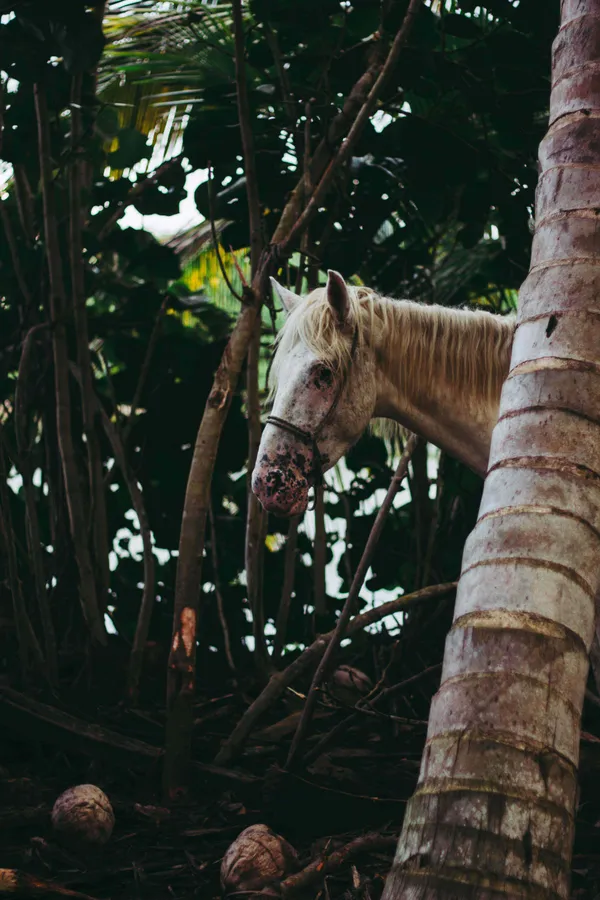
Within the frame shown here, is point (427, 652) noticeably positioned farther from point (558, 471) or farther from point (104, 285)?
point (558, 471)

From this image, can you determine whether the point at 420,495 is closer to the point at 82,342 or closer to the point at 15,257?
the point at 82,342

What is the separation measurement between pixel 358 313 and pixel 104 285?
2.20m

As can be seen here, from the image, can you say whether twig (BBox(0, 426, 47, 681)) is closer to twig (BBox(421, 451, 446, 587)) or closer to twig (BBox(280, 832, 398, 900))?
twig (BBox(280, 832, 398, 900))

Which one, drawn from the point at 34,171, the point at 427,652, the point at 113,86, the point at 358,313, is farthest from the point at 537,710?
the point at 113,86

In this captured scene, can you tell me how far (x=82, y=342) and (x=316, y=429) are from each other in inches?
55.8

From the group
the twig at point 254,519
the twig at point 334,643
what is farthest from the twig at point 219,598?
the twig at point 334,643

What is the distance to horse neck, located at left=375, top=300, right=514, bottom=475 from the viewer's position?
360 centimetres

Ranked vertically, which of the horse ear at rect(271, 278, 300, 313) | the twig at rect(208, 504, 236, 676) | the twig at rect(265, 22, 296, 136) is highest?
the twig at rect(265, 22, 296, 136)

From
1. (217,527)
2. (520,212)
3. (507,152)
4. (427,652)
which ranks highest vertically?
(507,152)

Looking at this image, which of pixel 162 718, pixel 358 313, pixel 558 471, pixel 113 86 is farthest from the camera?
pixel 113 86

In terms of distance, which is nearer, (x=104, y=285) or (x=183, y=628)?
(x=183, y=628)

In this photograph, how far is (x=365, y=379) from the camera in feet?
11.5

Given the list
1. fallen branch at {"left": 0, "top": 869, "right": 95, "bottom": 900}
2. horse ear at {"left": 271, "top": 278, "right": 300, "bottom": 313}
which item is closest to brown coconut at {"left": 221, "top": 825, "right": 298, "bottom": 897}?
fallen branch at {"left": 0, "top": 869, "right": 95, "bottom": 900}

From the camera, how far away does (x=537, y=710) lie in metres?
1.60
